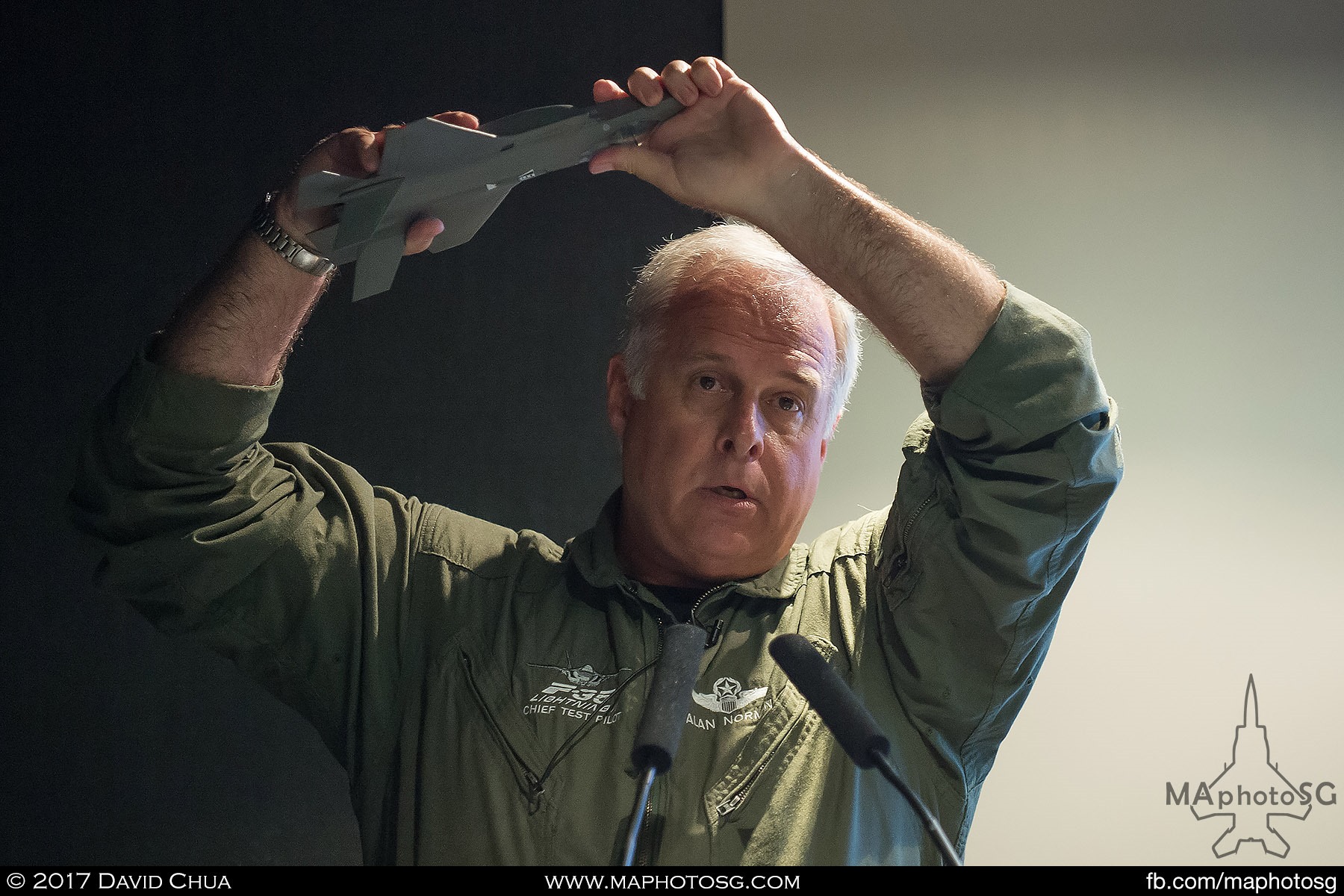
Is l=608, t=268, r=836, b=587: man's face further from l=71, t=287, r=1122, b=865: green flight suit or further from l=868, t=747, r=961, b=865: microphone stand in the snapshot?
l=868, t=747, r=961, b=865: microphone stand

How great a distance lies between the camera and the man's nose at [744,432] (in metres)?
1.33

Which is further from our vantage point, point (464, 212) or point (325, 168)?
point (325, 168)

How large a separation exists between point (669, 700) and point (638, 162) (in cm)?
63

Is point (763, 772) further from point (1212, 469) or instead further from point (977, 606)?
point (1212, 469)

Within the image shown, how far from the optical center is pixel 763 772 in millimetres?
1217

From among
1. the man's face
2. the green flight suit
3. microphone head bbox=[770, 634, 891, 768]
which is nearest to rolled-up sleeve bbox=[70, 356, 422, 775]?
the green flight suit

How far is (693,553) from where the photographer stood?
4.45ft

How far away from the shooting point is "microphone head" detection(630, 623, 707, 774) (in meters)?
0.77

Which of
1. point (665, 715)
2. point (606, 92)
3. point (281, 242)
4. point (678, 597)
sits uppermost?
point (606, 92)

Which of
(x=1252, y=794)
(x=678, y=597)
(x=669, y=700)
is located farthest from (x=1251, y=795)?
(x=669, y=700)

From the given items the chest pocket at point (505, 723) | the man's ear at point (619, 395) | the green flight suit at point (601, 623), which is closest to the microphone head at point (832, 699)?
the green flight suit at point (601, 623)

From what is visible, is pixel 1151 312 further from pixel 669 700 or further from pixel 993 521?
pixel 669 700

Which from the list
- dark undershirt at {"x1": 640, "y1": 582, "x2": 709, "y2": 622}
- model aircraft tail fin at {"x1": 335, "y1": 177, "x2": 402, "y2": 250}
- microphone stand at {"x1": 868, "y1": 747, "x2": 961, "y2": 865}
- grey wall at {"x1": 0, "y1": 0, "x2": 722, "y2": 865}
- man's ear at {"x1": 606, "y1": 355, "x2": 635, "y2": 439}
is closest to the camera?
microphone stand at {"x1": 868, "y1": 747, "x2": 961, "y2": 865}
